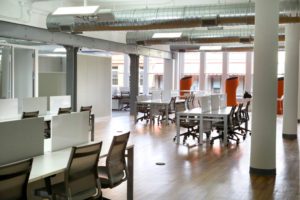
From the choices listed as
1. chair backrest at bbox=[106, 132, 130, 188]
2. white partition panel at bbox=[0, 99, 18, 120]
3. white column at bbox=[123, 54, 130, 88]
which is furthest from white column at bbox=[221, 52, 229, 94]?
chair backrest at bbox=[106, 132, 130, 188]

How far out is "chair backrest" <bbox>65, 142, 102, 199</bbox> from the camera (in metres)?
3.66

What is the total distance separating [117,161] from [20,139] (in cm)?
108

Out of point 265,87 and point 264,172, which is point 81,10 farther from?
point 264,172

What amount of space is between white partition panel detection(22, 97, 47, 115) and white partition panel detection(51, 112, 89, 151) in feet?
13.0

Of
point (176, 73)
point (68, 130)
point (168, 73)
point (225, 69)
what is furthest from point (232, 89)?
point (68, 130)

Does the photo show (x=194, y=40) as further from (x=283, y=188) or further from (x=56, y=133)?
(x=56, y=133)

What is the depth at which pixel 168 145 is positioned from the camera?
9.23 metres

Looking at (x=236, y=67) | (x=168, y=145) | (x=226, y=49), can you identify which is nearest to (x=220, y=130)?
(x=168, y=145)

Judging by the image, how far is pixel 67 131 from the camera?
15.4ft

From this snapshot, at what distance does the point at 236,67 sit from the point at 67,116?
1627 centimetres

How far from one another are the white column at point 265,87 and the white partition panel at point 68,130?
298 centimetres

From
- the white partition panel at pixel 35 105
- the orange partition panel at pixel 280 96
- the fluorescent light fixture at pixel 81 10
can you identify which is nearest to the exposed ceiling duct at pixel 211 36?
the white partition panel at pixel 35 105

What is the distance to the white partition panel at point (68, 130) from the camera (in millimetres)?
4543

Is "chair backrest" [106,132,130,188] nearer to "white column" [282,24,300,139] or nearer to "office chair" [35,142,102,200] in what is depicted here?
"office chair" [35,142,102,200]
